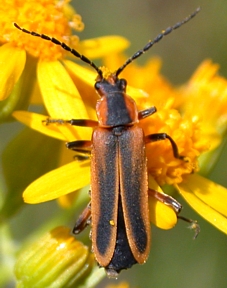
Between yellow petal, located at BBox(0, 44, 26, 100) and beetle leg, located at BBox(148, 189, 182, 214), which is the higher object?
yellow petal, located at BBox(0, 44, 26, 100)

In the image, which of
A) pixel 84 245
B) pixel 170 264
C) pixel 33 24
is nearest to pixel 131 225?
pixel 84 245

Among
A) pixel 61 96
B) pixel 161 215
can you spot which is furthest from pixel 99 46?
pixel 161 215

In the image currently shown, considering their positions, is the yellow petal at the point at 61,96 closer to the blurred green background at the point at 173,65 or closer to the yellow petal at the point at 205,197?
the yellow petal at the point at 205,197

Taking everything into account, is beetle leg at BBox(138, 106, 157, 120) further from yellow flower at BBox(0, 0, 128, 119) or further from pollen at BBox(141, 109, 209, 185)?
yellow flower at BBox(0, 0, 128, 119)

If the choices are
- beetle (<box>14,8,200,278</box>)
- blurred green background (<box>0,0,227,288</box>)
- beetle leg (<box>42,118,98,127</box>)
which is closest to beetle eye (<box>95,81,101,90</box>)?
beetle (<box>14,8,200,278</box>)

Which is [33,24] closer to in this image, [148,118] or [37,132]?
[37,132]

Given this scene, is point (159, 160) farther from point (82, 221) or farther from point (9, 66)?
point (9, 66)
